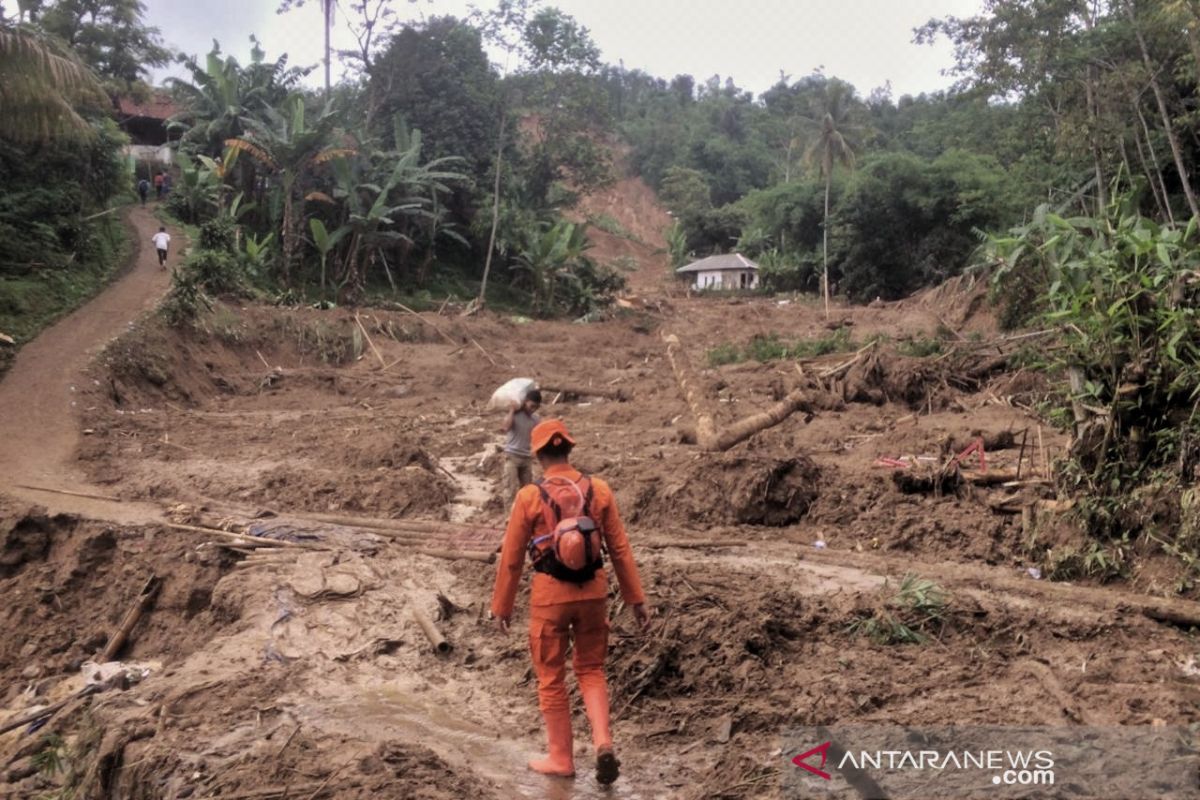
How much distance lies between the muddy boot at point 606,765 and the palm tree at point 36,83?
47.8 ft

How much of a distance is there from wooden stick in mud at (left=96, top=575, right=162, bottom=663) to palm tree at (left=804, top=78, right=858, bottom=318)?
3425cm

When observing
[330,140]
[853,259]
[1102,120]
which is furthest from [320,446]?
[853,259]

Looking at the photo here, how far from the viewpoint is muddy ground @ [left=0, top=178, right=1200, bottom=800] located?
4.64m

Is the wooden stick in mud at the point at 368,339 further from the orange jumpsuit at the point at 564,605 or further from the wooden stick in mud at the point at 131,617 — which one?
the orange jumpsuit at the point at 564,605

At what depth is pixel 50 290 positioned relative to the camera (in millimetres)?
18375

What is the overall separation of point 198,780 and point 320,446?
8015 millimetres

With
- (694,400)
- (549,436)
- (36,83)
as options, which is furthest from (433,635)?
(36,83)

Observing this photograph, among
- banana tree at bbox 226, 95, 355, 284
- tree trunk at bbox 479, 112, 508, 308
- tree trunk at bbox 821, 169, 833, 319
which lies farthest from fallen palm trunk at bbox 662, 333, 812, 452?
tree trunk at bbox 821, 169, 833, 319

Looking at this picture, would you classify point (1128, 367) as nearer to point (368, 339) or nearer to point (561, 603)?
point (561, 603)

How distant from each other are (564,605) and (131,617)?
16.5 feet

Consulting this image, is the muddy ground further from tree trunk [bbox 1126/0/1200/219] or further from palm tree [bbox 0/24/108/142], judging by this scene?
tree trunk [bbox 1126/0/1200/219]

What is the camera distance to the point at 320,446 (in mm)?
12141

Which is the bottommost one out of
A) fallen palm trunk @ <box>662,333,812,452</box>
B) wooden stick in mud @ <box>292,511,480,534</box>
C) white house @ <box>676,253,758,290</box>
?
wooden stick in mud @ <box>292,511,480,534</box>

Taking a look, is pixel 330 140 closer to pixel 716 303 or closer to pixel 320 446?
pixel 320 446
